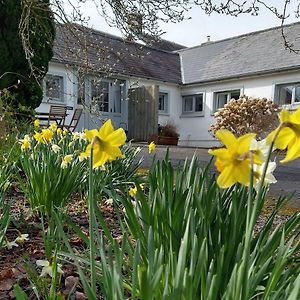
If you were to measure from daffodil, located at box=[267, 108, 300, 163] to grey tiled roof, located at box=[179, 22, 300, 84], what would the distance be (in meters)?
12.9

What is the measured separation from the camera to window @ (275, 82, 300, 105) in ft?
42.7

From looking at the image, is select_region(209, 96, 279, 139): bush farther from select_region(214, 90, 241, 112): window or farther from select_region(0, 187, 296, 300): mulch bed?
select_region(0, 187, 296, 300): mulch bed

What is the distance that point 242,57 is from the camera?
15203 millimetres

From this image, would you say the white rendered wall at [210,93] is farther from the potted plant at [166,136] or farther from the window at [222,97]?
the potted plant at [166,136]

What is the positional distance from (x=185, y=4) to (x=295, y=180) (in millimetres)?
2659

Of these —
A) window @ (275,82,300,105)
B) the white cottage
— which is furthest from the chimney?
window @ (275,82,300,105)

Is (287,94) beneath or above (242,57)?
beneath

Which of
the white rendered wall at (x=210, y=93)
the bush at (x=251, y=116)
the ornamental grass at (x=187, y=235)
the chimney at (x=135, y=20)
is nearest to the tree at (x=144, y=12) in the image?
the chimney at (x=135, y=20)

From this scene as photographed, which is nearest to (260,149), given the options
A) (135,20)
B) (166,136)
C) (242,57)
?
(135,20)

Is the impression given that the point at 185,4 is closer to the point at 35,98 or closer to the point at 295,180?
the point at 295,180

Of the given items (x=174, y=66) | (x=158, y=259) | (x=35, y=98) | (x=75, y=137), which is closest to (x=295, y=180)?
(x=75, y=137)

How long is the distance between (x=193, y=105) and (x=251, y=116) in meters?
4.82

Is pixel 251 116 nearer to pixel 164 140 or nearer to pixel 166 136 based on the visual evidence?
pixel 164 140

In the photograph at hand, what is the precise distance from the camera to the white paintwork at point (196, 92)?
42.5ft
